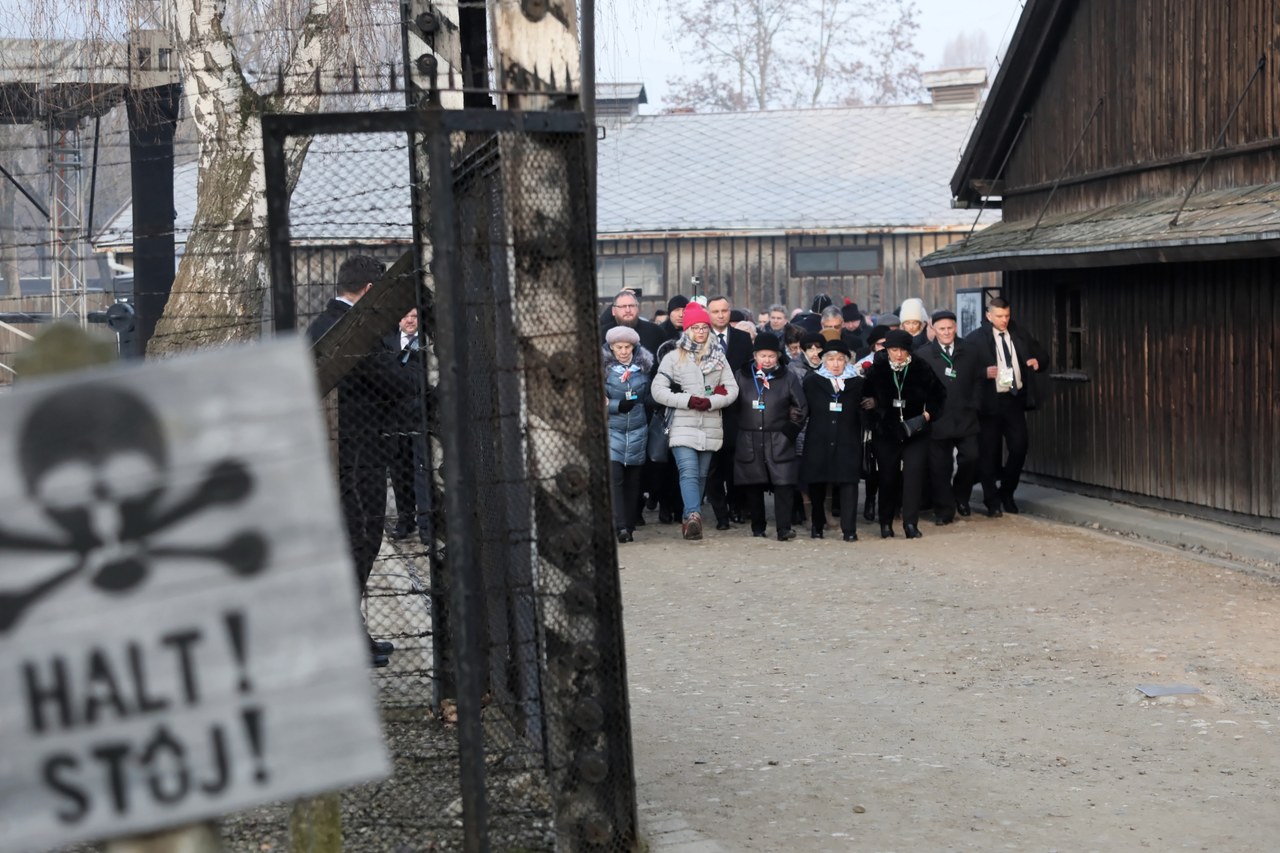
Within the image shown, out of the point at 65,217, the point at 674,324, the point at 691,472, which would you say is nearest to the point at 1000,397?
the point at 691,472

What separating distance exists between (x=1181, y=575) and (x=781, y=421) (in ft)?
12.0

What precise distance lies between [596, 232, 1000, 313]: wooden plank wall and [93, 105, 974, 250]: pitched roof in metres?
0.40

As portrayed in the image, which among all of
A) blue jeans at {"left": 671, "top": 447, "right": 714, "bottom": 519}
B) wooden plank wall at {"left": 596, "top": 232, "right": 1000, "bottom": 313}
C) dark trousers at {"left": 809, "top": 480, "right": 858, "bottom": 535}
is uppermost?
wooden plank wall at {"left": 596, "top": 232, "right": 1000, "bottom": 313}

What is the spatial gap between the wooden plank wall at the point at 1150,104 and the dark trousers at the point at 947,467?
2940 millimetres

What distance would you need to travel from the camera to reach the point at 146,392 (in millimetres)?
2928

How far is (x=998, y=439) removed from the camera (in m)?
15.8

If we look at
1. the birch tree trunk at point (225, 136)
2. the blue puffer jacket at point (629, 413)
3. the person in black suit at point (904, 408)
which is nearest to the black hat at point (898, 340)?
the person in black suit at point (904, 408)

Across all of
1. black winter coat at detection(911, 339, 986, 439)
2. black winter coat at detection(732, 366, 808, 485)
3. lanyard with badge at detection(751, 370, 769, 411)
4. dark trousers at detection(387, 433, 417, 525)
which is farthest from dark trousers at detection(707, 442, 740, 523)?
dark trousers at detection(387, 433, 417, 525)

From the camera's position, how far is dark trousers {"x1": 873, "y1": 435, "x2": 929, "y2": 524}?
14562mm

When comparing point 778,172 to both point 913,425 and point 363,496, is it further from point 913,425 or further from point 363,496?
point 363,496

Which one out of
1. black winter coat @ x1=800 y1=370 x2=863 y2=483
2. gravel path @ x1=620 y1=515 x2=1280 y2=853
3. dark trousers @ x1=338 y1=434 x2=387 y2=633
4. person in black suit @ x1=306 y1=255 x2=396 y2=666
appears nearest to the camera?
gravel path @ x1=620 y1=515 x2=1280 y2=853

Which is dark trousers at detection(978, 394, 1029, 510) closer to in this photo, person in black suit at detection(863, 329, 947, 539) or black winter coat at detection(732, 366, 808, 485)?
person in black suit at detection(863, 329, 947, 539)

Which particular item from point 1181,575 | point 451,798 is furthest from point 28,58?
point 451,798

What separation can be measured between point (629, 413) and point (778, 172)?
71.2 ft
